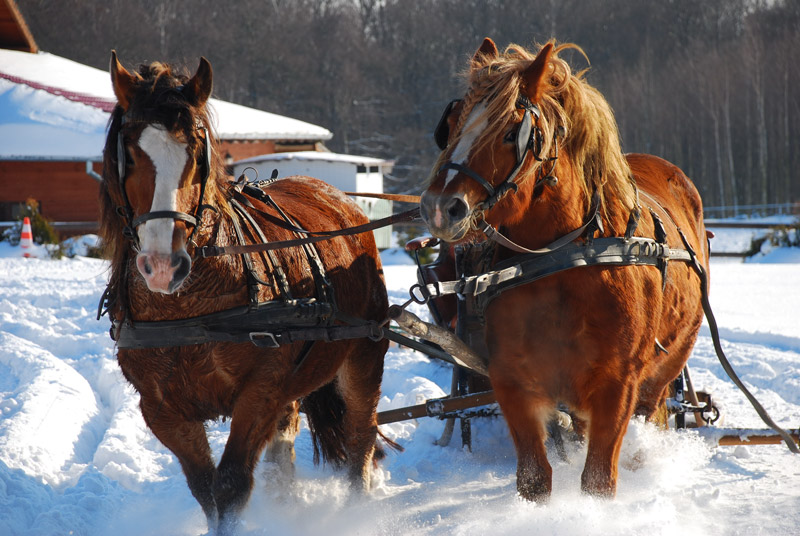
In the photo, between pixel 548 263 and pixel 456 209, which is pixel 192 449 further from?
pixel 548 263

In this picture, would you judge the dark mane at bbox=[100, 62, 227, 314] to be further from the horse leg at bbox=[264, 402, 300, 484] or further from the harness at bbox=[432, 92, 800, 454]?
the horse leg at bbox=[264, 402, 300, 484]

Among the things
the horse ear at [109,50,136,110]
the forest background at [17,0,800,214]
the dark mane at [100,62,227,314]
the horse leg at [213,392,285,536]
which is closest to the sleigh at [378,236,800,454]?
the horse leg at [213,392,285,536]

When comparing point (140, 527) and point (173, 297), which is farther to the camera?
point (140, 527)

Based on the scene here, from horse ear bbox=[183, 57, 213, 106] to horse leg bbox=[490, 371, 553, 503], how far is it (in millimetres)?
1516

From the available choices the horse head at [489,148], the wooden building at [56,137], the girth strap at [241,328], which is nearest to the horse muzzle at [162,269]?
the girth strap at [241,328]

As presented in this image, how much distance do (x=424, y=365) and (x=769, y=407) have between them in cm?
249

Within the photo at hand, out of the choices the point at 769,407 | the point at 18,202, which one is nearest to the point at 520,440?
the point at 769,407

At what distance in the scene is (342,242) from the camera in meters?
3.59

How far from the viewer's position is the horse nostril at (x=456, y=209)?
2.37 meters

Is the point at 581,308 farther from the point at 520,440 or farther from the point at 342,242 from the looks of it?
the point at 342,242

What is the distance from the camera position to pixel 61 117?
1709 cm

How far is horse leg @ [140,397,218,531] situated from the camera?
286cm

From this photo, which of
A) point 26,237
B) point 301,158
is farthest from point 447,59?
point 26,237

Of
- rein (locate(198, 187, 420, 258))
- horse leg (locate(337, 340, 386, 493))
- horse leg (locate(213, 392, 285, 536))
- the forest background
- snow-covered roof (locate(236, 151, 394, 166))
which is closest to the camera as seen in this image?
rein (locate(198, 187, 420, 258))
